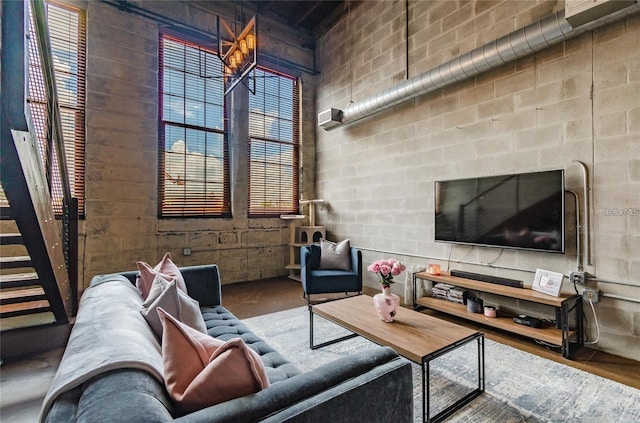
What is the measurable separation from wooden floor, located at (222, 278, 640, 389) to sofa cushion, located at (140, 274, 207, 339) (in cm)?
186

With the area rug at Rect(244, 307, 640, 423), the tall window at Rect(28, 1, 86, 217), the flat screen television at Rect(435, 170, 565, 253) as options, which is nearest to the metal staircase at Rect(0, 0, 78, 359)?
the tall window at Rect(28, 1, 86, 217)

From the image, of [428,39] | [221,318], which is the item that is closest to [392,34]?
[428,39]

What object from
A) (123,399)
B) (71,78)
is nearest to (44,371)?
(123,399)

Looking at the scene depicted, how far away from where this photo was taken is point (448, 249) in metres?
3.74

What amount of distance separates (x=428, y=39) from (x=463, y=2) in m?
0.52

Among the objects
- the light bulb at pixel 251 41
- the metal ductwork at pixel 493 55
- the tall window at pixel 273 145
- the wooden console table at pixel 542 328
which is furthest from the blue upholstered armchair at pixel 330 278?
Result: the light bulb at pixel 251 41

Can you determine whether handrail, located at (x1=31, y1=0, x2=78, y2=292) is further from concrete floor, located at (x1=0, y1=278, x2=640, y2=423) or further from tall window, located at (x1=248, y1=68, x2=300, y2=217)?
tall window, located at (x1=248, y1=68, x2=300, y2=217)

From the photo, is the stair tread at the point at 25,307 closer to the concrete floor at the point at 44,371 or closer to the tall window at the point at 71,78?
the concrete floor at the point at 44,371

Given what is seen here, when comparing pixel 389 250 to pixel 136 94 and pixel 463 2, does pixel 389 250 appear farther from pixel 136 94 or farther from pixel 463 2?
pixel 136 94

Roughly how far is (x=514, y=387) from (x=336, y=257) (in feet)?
7.55

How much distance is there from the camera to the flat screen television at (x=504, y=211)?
279 centimetres

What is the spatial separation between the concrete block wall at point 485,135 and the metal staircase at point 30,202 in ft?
12.2

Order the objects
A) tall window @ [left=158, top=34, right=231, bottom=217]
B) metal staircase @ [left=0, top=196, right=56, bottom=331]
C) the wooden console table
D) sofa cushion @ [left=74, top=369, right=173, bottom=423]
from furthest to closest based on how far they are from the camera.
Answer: tall window @ [left=158, top=34, right=231, bottom=217], the wooden console table, metal staircase @ [left=0, top=196, right=56, bottom=331], sofa cushion @ [left=74, top=369, right=173, bottom=423]

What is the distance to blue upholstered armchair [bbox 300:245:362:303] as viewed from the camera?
3.72m
